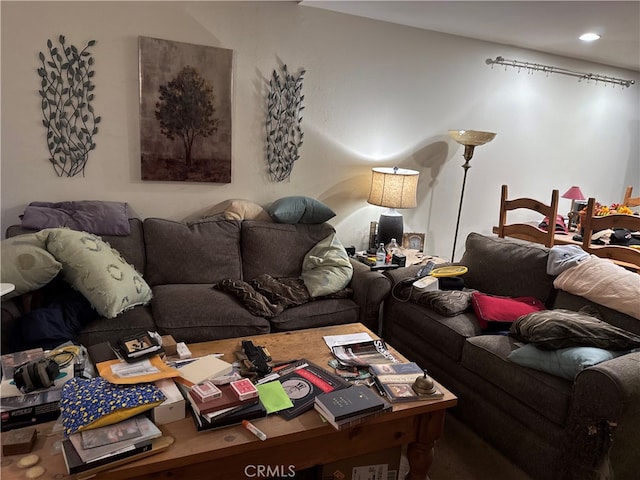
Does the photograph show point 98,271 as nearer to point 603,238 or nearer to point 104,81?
point 104,81

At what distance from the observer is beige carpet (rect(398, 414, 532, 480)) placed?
188 cm

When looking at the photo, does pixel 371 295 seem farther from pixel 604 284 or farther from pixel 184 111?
pixel 184 111

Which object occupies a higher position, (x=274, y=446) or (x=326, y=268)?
(x=326, y=268)

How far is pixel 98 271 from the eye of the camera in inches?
83.9

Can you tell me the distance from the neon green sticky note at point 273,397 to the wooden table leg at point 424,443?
1.69 ft

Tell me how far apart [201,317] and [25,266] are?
83 cm

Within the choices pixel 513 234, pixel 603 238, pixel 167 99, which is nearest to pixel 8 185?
pixel 167 99

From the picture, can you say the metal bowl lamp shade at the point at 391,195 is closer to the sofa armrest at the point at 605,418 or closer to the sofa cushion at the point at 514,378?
the sofa cushion at the point at 514,378

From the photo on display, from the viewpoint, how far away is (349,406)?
57.4 inches

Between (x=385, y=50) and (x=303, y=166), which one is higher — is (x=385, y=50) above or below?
above

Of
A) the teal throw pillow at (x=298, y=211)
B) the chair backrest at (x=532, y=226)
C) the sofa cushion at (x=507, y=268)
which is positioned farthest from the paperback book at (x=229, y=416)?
the chair backrest at (x=532, y=226)

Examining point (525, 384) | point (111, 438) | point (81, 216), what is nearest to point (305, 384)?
point (111, 438)

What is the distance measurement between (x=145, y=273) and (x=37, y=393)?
1297mm

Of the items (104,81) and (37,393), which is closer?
(37,393)
